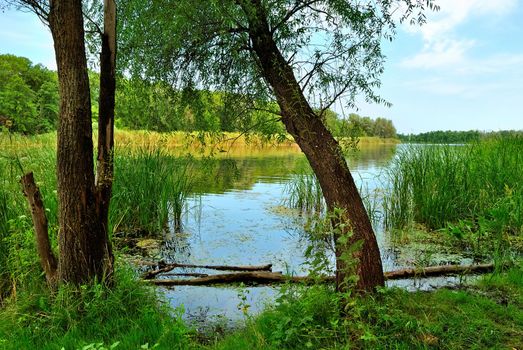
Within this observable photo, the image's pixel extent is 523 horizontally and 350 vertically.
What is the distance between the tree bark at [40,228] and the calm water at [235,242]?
1.12 metres

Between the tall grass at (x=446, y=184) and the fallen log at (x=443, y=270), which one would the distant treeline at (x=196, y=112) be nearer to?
the fallen log at (x=443, y=270)

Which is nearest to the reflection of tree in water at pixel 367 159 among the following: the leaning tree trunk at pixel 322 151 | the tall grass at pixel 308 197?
the leaning tree trunk at pixel 322 151

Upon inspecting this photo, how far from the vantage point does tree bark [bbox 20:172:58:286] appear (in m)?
3.42

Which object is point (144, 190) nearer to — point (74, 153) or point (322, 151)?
point (74, 153)

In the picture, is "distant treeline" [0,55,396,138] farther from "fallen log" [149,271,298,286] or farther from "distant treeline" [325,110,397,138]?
"fallen log" [149,271,298,286]

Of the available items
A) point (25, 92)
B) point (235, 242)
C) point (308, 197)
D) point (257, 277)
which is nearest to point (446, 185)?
point (308, 197)

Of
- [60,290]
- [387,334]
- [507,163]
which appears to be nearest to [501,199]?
[507,163]

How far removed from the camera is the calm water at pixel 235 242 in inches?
170

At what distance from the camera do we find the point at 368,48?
398 centimetres

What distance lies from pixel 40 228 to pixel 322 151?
94.9 inches

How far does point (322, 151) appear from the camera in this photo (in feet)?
11.8

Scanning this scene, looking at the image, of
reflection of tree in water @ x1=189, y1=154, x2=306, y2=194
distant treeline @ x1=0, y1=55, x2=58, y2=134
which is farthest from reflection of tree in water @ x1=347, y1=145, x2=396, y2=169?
distant treeline @ x1=0, y1=55, x2=58, y2=134

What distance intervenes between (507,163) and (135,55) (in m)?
6.91

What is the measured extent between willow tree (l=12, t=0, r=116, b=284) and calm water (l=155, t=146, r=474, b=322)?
1054 millimetres
